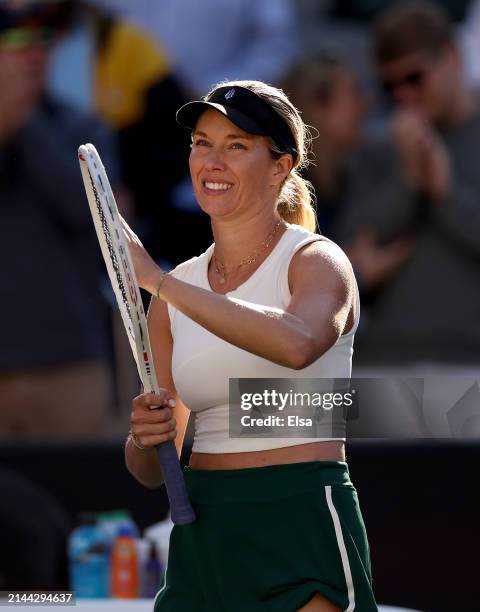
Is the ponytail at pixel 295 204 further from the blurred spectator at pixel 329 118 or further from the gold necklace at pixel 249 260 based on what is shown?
the blurred spectator at pixel 329 118

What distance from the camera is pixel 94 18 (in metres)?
6.00

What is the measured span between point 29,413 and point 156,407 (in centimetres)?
308

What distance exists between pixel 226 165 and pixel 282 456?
0.57 metres

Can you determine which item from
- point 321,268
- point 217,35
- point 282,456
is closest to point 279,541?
point 282,456

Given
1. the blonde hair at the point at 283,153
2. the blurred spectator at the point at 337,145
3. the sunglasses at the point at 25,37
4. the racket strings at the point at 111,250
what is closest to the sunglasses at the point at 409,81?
the blurred spectator at the point at 337,145

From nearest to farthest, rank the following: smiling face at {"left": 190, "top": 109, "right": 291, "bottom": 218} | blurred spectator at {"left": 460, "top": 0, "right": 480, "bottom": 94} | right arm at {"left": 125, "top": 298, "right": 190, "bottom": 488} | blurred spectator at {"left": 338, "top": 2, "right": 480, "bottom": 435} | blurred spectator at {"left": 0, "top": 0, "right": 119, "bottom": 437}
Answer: smiling face at {"left": 190, "top": 109, "right": 291, "bottom": 218}
right arm at {"left": 125, "top": 298, "right": 190, "bottom": 488}
blurred spectator at {"left": 338, "top": 2, "right": 480, "bottom": 435}
blurred spectator at {"left": 0, "top": 0, "right": 119, "bottom": 437}
blurred spectator at {"left": 460, "top": 0, "right": 480, "bottom": 94}

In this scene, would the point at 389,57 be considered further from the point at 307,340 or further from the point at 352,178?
the point at 307,340

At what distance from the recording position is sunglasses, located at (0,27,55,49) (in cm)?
562

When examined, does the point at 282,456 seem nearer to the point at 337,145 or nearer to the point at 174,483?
the point at 174,483

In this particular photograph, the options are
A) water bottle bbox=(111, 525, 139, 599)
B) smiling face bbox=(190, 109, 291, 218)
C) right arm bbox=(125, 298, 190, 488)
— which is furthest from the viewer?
water bottle bbox=(111, 525, 139, 599)

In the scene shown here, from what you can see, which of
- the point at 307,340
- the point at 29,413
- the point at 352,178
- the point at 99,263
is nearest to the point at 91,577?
the point at 29,413

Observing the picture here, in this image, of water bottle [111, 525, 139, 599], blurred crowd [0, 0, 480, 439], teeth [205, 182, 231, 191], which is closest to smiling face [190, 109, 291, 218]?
teeth [205, 182, 231, 191]

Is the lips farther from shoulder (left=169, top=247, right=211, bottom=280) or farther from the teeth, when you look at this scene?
shoulder (left=169, top=247, right=211, bottom=280)

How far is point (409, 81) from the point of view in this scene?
5668 mm
